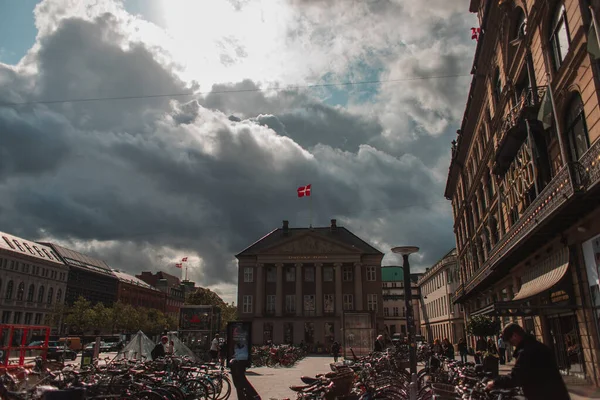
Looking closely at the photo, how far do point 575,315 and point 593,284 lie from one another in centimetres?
239

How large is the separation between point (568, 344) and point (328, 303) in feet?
174

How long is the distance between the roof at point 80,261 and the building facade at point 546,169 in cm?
9473

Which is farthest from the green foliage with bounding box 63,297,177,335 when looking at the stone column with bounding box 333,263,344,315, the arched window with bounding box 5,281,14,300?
the stone column with bounding box 333,263,344,315

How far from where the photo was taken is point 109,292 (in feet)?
361

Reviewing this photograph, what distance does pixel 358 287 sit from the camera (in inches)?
2719

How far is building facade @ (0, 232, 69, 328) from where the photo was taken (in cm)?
7875

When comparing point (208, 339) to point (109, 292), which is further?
point (109, 292)

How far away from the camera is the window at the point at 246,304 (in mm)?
69444

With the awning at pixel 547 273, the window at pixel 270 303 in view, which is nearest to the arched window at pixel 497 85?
the awning at pixel 547 273

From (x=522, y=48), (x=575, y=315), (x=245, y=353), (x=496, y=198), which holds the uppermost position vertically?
(x=522, y=48)

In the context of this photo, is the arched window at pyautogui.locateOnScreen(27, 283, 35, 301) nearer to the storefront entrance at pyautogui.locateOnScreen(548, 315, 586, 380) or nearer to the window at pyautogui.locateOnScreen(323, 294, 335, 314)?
the window at pyautogui.locateOnScreen(323, 294, 335, 314)

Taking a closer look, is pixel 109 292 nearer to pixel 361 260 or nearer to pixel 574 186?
pixel 361 260

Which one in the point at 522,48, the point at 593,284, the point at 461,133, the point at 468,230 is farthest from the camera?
the point at 468,230

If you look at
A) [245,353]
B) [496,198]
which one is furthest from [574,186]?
[496,198]
